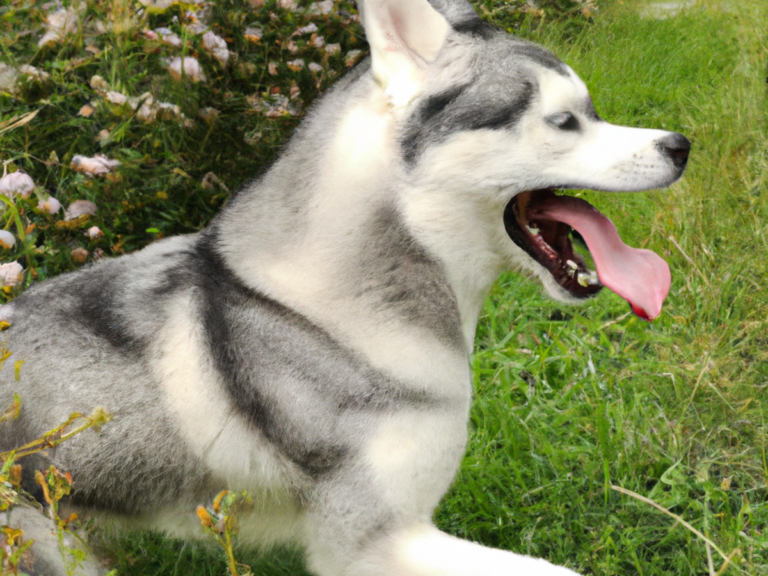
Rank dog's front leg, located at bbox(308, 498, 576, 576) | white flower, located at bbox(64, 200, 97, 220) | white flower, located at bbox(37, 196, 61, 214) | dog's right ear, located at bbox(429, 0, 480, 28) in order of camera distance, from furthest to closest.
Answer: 1. white flower, located at bbox(64, 200, 97, 220)
2. white flower, located at bbox(37, 196, 61, 214)
3. dog's right ear, located at bbox(429, 0, 480, 28)
4. dog's front leg, located at bbox(308, 498, 576, 576)

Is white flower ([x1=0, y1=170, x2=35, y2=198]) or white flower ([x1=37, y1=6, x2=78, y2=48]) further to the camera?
white flower ([x1=37, y1=6, x2=78, y2=48])

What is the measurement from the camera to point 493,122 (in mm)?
1996

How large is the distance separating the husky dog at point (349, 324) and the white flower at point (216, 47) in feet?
5.26

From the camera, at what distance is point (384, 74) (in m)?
2.08

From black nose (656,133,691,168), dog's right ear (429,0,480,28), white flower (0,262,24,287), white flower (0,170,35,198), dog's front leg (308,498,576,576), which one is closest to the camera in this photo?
dog's front leg (308,498,576,576)

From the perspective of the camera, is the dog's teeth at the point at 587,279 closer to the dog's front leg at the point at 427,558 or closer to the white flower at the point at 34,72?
the dog's front leg at the point at 427,558

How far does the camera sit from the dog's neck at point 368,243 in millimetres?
2072

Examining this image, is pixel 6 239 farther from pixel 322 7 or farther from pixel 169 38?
pixel 322 7

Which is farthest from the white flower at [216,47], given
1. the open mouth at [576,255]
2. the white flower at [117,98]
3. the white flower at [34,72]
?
the open mouth at [576,255]


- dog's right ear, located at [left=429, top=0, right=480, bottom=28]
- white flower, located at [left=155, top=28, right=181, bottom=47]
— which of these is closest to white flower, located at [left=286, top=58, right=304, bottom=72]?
white flower, located at [left=155, top=28, right=181, bottom=47]

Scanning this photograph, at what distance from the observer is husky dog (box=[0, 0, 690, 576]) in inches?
78.4

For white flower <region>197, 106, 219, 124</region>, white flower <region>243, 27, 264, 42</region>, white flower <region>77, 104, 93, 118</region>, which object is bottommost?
white flower <region>197, 106, 219, 124</region>

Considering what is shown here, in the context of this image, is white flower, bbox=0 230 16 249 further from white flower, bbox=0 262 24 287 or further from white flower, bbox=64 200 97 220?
white flower, bbox=64 200 97 220

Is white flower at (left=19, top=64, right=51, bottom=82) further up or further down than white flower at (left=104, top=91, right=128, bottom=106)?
further up
